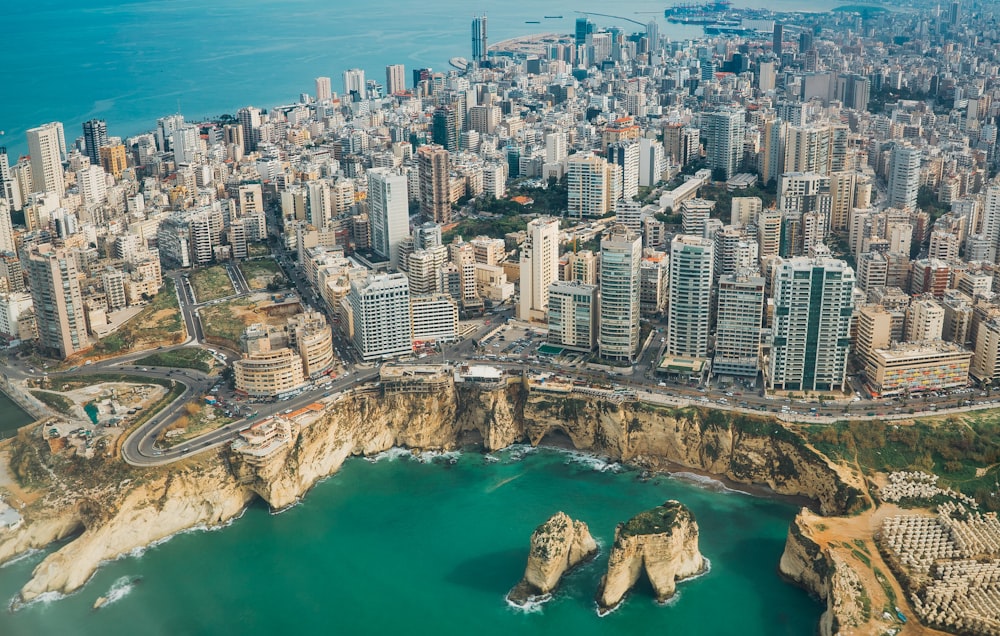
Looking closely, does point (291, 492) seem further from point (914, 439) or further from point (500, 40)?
point (500, 40)

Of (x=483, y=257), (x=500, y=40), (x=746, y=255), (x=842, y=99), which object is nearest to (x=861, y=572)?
(x=746, y=255)

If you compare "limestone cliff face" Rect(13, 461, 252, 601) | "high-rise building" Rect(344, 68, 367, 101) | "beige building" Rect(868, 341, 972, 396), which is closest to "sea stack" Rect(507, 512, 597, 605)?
"limestone cliff face" Rect(13, 461, 252, 601)

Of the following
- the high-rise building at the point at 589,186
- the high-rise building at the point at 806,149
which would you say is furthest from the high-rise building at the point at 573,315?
the high-rise building at the point at 806,149

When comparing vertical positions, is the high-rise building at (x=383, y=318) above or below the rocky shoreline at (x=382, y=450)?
above

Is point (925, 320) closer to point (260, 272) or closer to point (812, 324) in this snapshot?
point (812, 324)

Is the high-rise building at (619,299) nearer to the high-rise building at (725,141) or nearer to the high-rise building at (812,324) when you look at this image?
the high-rise building at (812,324)

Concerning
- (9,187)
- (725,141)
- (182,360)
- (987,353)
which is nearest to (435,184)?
(725,141)
